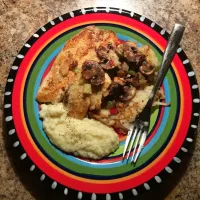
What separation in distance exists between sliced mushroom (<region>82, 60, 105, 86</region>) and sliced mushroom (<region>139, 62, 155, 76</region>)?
263 mm

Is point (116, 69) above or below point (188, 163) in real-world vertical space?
above

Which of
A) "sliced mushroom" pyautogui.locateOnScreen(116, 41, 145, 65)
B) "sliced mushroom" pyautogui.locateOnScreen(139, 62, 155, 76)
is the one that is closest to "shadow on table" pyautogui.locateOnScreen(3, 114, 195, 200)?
"sliced mushroom" pyautogui.locateOnScreen(139, 62, 155, 76)

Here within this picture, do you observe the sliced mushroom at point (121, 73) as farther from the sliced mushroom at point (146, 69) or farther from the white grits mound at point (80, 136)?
the white grits mound at point (80, 136)

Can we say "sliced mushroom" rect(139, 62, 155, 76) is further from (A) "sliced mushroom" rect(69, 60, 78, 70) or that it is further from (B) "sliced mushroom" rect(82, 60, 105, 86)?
(A) "sliced mushroom" rect(69, 60, 78, 70)

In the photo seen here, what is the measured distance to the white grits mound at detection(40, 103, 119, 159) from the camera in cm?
196

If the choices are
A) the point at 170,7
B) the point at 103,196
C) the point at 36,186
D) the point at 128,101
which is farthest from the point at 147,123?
the point at 170,7

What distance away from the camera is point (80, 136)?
1.97 m

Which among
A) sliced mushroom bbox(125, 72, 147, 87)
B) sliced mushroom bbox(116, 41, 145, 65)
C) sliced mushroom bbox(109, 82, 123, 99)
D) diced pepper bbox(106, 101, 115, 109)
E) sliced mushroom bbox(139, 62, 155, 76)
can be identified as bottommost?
diced pepper bbox(106, 101, 115, 109)

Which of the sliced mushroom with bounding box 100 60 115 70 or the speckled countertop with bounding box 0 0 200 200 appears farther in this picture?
the speckled countertop with bounding box 0 0 200 200

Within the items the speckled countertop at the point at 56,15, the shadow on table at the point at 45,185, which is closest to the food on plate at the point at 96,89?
the shadow on table at the point at 45,185

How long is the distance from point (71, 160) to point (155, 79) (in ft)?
2.52

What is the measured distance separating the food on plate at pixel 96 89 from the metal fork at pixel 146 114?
0.14ft

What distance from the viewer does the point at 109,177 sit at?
192 cm

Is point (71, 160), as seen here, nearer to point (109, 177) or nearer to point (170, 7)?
point (109, 177)
